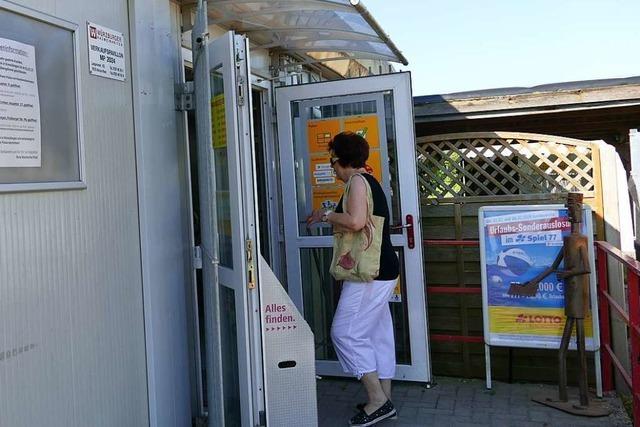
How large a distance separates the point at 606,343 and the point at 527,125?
3.80 metres

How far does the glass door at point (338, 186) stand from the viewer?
414 cm

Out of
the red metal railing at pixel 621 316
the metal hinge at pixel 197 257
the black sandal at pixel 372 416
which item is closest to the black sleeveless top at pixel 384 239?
Result: the black sandal at pixel 372 416

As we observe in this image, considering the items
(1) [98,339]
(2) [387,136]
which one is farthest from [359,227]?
(1) [98,339]

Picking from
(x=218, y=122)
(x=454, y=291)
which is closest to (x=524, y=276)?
(x=454, y=291)

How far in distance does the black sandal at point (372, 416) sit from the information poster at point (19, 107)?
7.72 ft

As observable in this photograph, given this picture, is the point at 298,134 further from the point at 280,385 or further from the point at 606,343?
the point at 606,343

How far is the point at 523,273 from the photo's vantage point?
407 centimetres

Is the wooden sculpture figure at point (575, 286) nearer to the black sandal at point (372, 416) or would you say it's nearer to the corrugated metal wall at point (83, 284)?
the black sandal at point (372, 416)

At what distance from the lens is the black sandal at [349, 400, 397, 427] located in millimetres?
3523

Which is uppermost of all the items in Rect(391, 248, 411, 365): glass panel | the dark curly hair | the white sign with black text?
the white sign with black text

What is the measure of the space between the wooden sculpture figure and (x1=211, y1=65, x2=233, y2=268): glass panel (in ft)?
7.43

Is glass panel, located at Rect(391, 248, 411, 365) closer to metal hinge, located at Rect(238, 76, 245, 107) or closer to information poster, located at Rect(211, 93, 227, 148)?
information poster, located at Rect(211, 93, 227, 148)

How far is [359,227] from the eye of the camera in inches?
132

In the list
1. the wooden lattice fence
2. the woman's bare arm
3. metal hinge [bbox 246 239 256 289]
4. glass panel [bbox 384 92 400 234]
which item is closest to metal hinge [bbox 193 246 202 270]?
metal hinge [bbox 246 239 256 289]
